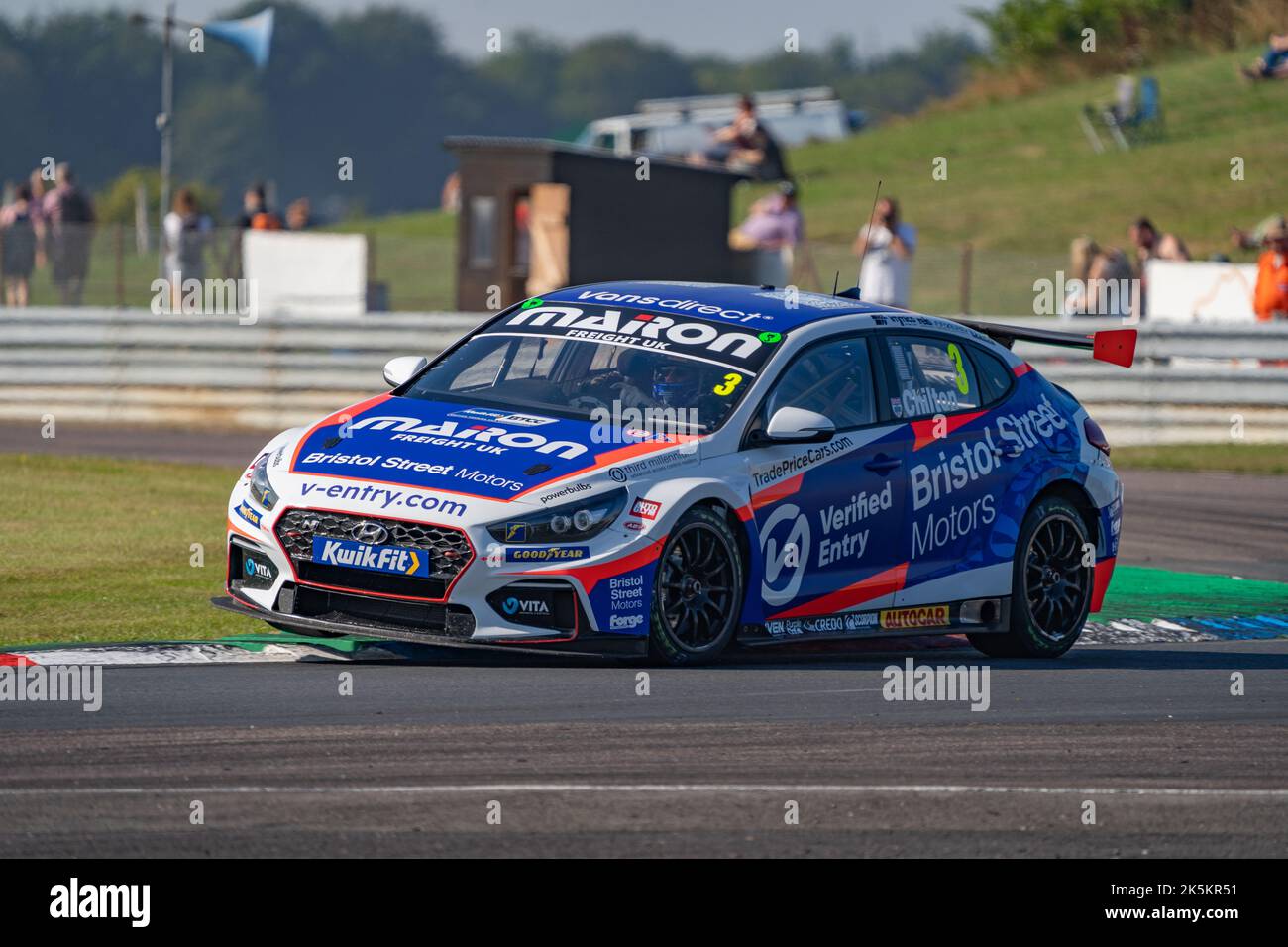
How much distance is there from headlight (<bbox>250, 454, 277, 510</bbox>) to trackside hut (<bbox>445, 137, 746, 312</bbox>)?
51.7ft

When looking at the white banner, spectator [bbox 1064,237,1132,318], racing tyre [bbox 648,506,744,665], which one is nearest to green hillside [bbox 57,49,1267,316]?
spectator [bbox 1064,237,1132,318]

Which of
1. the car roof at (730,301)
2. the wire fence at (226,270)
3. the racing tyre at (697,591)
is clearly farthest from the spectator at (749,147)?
the racing tyre at (697,591)

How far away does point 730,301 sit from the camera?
9.80 meters

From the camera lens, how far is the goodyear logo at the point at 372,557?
818 centimetres

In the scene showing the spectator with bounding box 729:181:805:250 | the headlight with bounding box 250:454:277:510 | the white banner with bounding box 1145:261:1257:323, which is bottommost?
the headlight with bounding box 250:454:277:510

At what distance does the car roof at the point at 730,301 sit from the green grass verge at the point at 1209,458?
9.09 m

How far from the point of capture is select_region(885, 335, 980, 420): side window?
970 centimetres

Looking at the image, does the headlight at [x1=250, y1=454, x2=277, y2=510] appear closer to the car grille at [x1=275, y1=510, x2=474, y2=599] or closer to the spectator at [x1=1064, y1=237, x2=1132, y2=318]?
the car grille at [x1=275, y1=510, x2=474, y2=599]

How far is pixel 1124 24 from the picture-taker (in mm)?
51844

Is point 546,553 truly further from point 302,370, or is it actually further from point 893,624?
point 302,370

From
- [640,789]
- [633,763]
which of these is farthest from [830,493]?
[640,789]
